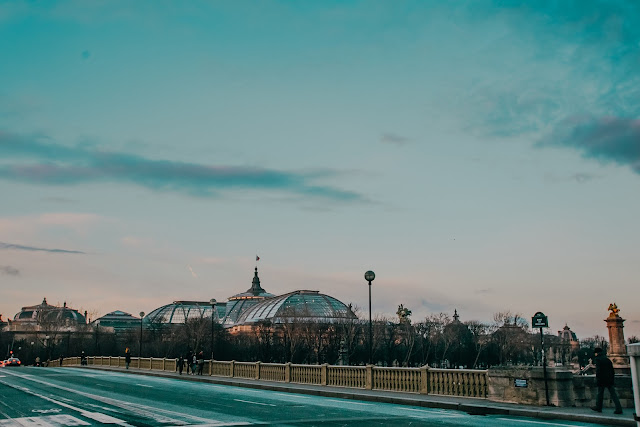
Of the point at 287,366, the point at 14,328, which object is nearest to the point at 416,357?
the point at 287,366

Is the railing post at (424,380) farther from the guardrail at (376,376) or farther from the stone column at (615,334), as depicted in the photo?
the stone column at (615,334)

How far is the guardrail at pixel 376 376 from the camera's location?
2288 cm

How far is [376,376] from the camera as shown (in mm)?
28359

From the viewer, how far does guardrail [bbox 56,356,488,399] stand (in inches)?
901

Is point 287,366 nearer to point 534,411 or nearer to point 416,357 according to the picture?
point 534,411

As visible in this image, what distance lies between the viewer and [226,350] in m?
122

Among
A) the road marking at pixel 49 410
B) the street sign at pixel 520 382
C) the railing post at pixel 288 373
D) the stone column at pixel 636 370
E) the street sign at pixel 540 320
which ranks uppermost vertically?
the street sign at pixel 540 320

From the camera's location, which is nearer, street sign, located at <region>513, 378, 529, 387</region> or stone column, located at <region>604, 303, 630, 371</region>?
street sign, located at <region>513, 378, 529, 387</region>

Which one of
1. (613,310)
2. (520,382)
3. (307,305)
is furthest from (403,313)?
(520,382)

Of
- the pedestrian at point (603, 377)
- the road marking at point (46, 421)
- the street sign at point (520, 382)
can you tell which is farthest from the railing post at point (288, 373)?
the pedestrian at point (603, 377)

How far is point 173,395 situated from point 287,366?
8848mm

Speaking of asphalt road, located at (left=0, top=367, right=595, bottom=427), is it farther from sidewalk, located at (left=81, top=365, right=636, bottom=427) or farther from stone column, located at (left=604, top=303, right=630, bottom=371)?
stone column, located at (left=604, top=303, right=630, bottom=371)

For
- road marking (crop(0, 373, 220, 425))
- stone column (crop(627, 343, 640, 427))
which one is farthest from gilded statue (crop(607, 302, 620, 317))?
stone column (crop(627, 343, 640, 427))

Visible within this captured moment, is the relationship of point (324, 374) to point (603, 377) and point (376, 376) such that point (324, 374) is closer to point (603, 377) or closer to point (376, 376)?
point (376, 376)
